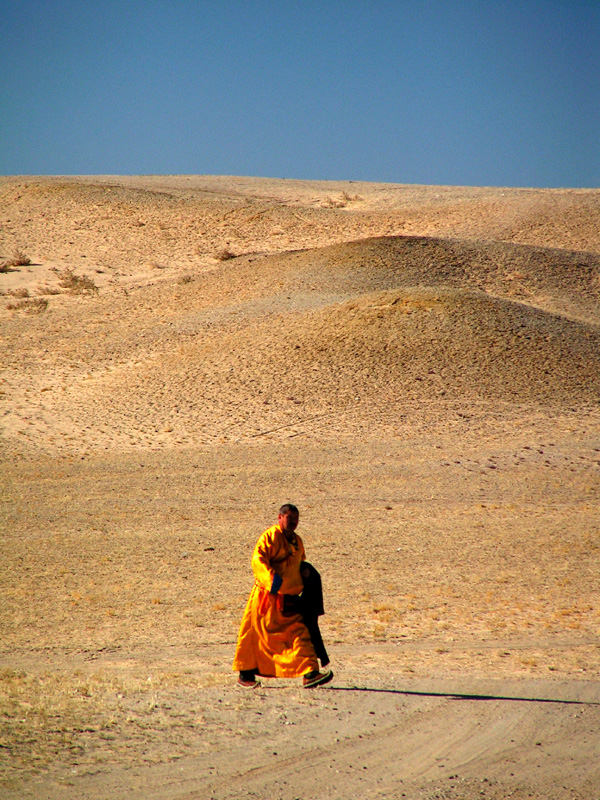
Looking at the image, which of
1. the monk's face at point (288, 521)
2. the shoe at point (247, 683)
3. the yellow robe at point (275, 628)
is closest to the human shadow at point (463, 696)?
the yellow robe at point (275, 628)

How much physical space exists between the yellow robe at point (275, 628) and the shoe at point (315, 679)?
103 millimetres

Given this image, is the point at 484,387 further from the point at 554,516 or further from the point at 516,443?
the point at 554,516

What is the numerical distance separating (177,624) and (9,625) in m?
1.85

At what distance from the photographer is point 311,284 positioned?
2675 centimetres

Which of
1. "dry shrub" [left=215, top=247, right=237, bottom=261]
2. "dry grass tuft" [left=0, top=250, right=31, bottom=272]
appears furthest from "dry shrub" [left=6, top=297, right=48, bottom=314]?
"dry shrub" [left=215, top=247, right=237, bottom=261]

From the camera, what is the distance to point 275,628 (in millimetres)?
6152

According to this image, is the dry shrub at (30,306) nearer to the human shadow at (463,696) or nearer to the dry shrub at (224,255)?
the dry shrub at (224,255)

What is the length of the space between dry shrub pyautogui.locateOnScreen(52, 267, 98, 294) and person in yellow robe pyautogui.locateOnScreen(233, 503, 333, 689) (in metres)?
27.8

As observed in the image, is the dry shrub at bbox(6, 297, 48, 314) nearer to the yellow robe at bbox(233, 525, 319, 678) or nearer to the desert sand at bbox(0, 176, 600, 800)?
the desert sand at bbox(0, 176, 600, 800)

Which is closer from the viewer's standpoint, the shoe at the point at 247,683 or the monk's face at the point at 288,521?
the monk's face at the point at 288,521

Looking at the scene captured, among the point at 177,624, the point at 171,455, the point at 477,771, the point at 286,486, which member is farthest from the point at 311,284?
the point at 477,771

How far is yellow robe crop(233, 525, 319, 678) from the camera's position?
6074 millimetres

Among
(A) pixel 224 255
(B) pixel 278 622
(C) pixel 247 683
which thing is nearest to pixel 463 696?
(B) pixel 278 622

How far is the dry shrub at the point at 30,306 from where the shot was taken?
98.1 feet
